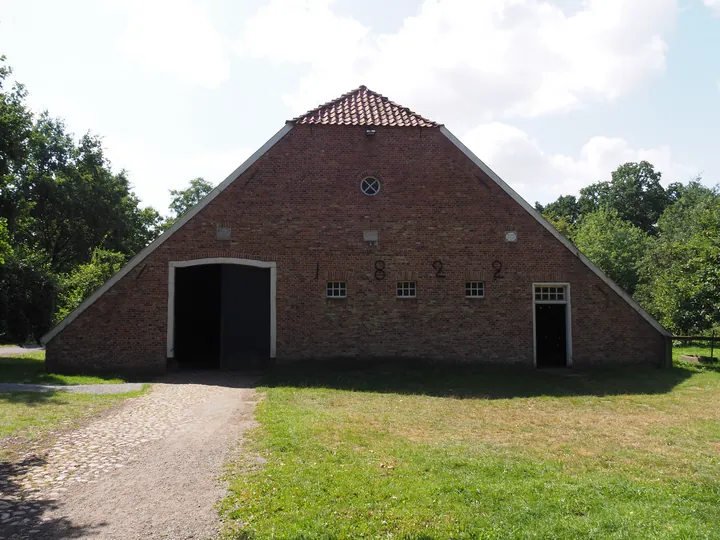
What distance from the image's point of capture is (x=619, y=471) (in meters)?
6.52

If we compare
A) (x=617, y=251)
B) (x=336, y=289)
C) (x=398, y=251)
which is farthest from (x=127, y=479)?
(x=617, y=251)

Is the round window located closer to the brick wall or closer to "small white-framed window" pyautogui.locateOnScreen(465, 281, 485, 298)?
the brick wall

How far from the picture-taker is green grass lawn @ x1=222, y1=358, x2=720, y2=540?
191 inches

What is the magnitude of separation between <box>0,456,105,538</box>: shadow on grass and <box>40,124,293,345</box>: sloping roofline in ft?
31.4

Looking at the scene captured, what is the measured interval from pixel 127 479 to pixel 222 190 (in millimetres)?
11122

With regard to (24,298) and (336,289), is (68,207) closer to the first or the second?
(24,298)

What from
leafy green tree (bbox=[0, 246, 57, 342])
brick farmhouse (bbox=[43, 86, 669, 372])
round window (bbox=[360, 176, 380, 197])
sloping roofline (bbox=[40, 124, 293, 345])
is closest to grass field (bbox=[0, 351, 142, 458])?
sloping roofline (bbox=[40, 124, 293, 345])

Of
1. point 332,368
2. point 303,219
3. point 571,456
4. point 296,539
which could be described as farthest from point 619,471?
point 303,219

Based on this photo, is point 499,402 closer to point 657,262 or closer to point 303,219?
point 303,219

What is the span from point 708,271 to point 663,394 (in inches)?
319

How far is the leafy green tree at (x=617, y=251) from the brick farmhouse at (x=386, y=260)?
33.4m

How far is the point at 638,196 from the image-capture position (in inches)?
2618

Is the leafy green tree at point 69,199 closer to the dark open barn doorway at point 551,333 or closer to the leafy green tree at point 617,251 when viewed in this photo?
the dark open barn doorway at point 551,333

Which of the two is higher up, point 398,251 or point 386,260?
point 398,251
